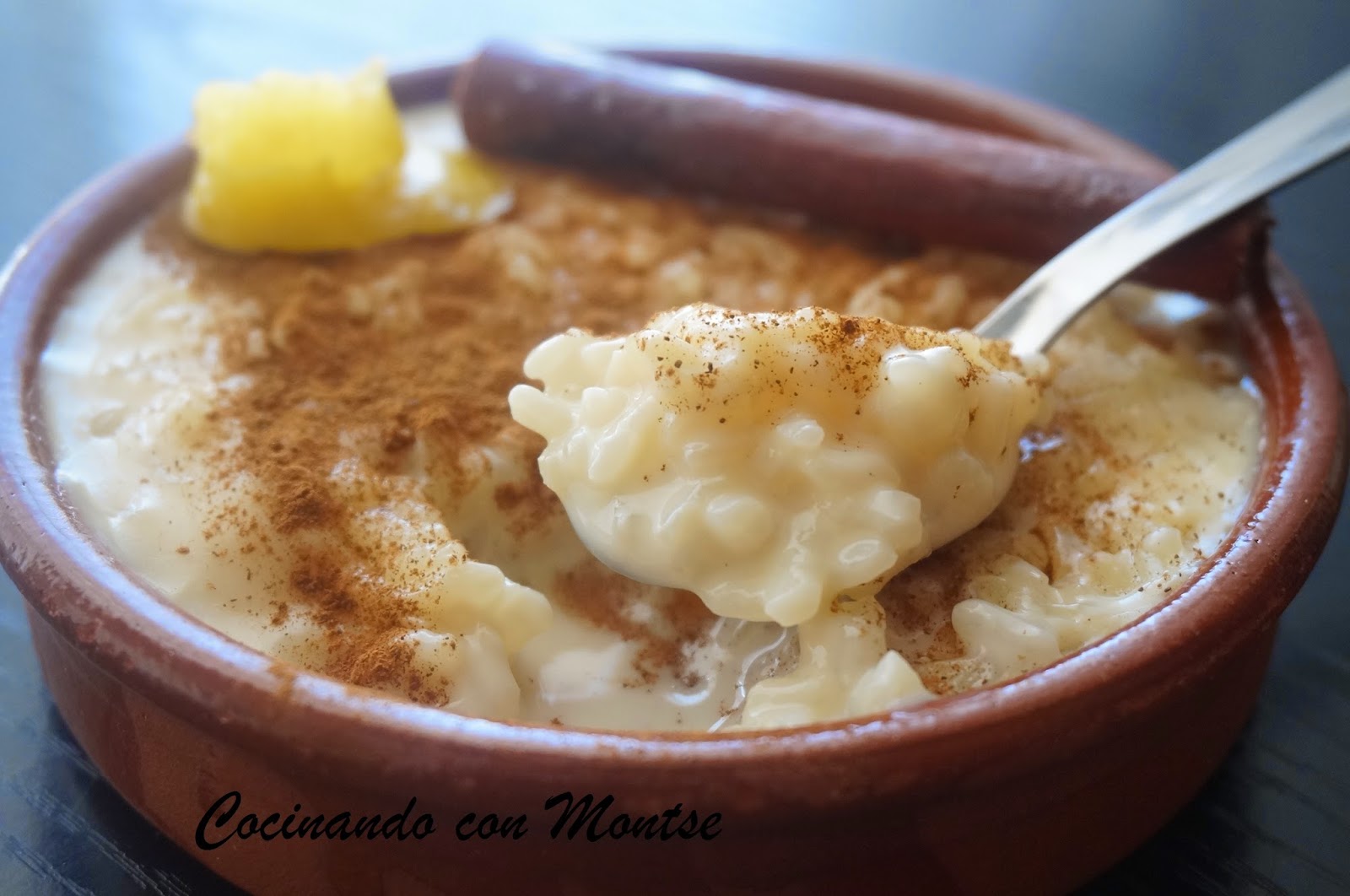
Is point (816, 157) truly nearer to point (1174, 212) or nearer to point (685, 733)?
point (1174, 212)

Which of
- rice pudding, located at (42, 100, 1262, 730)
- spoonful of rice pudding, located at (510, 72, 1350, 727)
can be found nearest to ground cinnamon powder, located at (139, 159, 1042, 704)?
rice pudding, located at (42, 100, 1262, 730)

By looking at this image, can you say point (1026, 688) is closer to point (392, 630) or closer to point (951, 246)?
point (392, 630)

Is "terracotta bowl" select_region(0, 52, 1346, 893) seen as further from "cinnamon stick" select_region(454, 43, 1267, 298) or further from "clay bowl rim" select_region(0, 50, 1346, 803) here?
"cinnamon stick" select_region(454, 43, 1267, 298)

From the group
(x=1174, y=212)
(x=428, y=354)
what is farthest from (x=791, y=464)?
(x=1174, y=212)

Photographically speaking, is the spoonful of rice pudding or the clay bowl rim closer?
the clay bowl rim

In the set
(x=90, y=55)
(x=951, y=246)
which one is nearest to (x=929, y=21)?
(x=951, y=246)
